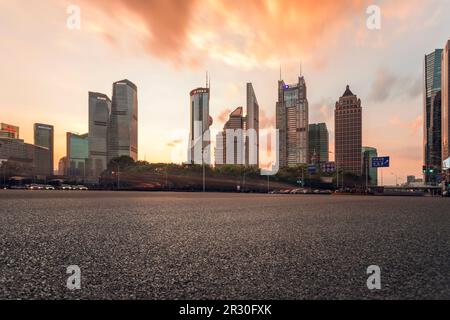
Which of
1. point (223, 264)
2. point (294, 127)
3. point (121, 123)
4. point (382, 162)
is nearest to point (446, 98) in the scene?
point (294, 127)

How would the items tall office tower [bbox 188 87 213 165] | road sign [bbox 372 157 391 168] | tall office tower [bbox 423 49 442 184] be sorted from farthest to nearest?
tall office tower [bbox 188 87 213 165] < tall office tower [bbox 423 49 442 184] < road sign [bbox 372 157 391 168]

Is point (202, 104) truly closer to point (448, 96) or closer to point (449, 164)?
point (448, 96)

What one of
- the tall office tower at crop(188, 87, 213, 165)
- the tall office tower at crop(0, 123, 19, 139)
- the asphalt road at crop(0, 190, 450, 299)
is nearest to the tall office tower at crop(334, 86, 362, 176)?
the tall office tower at crop(188, 87, 213, 165)

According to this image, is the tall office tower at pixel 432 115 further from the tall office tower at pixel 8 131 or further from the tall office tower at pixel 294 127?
the tall office tower at pixel 8 131

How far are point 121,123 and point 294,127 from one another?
345 ft

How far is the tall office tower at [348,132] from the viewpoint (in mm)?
141625

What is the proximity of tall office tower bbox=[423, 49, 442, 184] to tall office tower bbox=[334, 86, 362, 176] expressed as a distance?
119ft

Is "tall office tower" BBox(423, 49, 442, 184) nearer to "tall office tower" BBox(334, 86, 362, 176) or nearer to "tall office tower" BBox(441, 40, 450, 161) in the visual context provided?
"tall office tower" BBox(441, 40, 450, 161)

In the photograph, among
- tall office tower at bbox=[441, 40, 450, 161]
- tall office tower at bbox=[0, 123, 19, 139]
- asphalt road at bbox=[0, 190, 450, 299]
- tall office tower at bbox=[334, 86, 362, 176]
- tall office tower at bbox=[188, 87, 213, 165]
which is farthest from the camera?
tall office tower at bbox=[188, 87, 213, 165]

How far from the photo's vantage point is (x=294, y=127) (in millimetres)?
187125

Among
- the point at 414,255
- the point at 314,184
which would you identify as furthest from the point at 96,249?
the point at 314,184

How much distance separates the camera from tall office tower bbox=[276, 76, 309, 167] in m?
179

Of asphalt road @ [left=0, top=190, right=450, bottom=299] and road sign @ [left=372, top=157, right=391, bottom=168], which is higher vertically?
road sign @ [left=372, top=157, right=391, bottom=168]

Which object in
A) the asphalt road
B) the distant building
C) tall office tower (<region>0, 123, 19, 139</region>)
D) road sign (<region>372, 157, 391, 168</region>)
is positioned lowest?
the asphalt road
